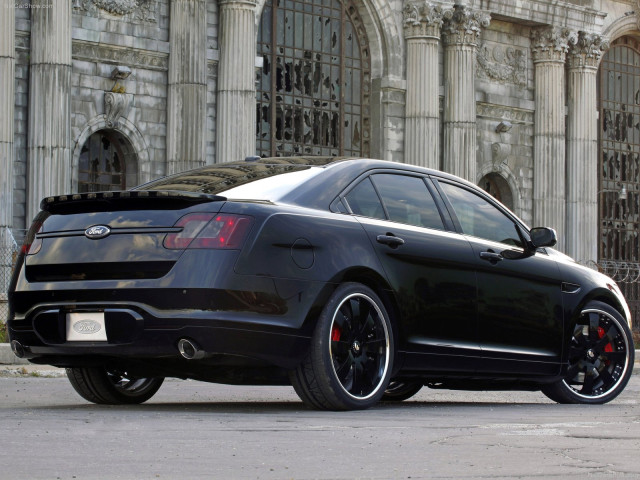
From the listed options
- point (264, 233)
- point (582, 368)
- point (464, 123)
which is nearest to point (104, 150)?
point (464, 123)

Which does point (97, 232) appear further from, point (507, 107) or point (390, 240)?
point (507, 107)

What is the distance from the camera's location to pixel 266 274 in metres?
7.84

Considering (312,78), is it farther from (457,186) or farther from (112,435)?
(112,435)

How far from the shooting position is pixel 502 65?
3512 cm

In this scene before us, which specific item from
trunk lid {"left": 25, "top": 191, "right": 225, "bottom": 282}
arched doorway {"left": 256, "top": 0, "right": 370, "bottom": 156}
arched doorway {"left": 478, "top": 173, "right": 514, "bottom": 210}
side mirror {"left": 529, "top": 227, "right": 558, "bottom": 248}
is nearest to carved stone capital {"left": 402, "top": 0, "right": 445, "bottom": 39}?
arched doorway {"left": 256, "top": 0, "right": 370, "bottom": 156}

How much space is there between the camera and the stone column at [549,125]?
35375 mm

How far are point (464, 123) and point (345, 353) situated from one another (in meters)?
25.1

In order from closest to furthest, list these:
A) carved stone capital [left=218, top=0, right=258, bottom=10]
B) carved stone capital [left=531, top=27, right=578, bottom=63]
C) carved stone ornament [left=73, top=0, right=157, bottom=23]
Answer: carved stone ornament [left=73, top=0, right=157, bottom=23]
carved stone capital [left=218, top=0, right=258, bottom=10]
carved stone capital [left=531, top=27, right=578, bottom=63]

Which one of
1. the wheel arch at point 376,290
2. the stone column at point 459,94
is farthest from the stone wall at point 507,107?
the wheel arch at point 376,290

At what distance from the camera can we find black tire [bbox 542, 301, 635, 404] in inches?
405

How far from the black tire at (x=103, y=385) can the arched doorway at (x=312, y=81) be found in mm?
21034

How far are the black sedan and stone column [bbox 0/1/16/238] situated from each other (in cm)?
1560

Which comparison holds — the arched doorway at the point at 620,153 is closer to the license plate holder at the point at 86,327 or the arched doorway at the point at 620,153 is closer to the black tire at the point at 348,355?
the black tire at the point at 348,355

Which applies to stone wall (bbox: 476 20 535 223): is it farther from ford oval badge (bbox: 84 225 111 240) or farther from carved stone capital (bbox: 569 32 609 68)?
ford oval badge (bbox: 84 225 111 240)
